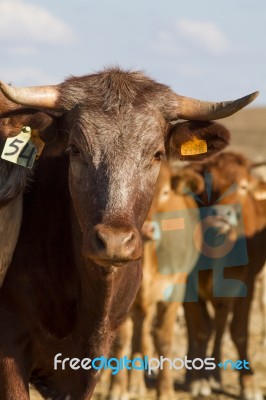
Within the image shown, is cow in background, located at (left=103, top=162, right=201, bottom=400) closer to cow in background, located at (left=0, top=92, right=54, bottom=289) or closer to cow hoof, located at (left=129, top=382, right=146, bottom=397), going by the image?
cow hoof, located at (left=129, top=382, right=146, bottom=397)

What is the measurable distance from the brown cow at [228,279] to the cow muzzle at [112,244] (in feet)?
15.1

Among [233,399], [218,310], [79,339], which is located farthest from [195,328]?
[79,339]

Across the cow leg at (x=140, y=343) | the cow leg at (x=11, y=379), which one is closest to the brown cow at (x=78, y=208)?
the cow leg at (x=11, y=379)

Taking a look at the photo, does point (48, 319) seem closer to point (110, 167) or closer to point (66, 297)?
point (66, 297)

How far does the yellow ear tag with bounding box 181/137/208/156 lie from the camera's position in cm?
569

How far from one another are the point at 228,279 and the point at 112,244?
17.2 feet

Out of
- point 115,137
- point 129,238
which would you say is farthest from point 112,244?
point 115,137

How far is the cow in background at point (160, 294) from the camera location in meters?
8.73

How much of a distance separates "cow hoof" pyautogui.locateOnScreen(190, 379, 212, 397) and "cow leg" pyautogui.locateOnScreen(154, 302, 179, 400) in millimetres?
251

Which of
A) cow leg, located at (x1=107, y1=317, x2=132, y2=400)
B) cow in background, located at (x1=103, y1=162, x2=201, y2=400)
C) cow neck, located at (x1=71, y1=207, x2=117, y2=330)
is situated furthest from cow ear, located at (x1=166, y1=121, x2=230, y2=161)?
cow leg, located at (x1=107, y1=317, x2=132, y2=400)

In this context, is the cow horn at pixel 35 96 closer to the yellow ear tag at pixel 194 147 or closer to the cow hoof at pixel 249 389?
the yellow ear tag at pixel 194 147

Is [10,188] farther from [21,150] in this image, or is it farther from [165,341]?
[165,341]

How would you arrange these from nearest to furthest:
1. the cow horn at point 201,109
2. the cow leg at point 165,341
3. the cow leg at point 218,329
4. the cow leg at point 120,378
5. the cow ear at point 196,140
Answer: the cow horn at point 201,109
the cow ear at point 196,140
the cow leg at point 165,341
the cow leg at point 120,378
the cow leg at point 218,329

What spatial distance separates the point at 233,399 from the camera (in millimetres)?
8938
